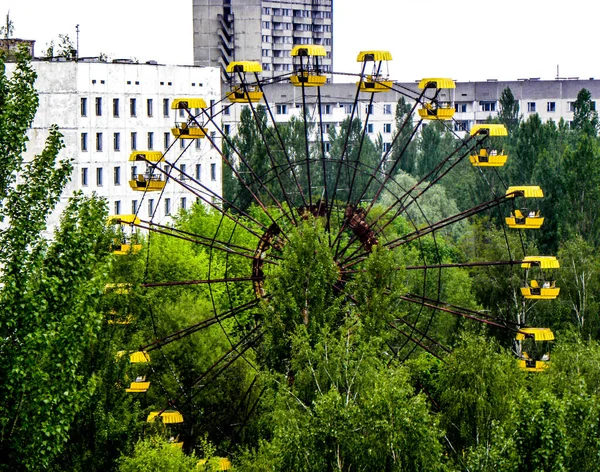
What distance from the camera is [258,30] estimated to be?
162m

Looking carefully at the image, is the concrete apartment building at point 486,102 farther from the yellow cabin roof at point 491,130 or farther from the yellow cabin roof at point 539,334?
the yellow cabin roof at point 539,334

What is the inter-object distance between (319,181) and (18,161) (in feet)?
243

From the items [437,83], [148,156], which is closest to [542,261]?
[437,83]

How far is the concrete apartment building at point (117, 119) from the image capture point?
76125 mm

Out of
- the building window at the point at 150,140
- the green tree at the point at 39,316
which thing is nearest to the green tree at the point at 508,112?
the building window at the point at 150,140

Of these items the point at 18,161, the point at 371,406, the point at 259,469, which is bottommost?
the point at 259,469

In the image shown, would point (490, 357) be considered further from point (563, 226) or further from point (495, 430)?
point (563, 226)

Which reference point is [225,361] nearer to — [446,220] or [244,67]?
[244,67]

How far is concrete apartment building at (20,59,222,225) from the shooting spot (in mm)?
76125

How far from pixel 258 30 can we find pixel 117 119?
83.4 metres

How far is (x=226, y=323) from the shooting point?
59.4 metres

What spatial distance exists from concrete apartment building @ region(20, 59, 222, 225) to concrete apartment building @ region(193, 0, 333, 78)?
55816mm

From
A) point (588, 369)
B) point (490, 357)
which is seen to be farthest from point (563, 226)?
point (490, 357)

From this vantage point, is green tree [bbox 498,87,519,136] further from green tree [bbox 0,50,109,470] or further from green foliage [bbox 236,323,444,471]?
green tree [bbox 0,50,109,470]
